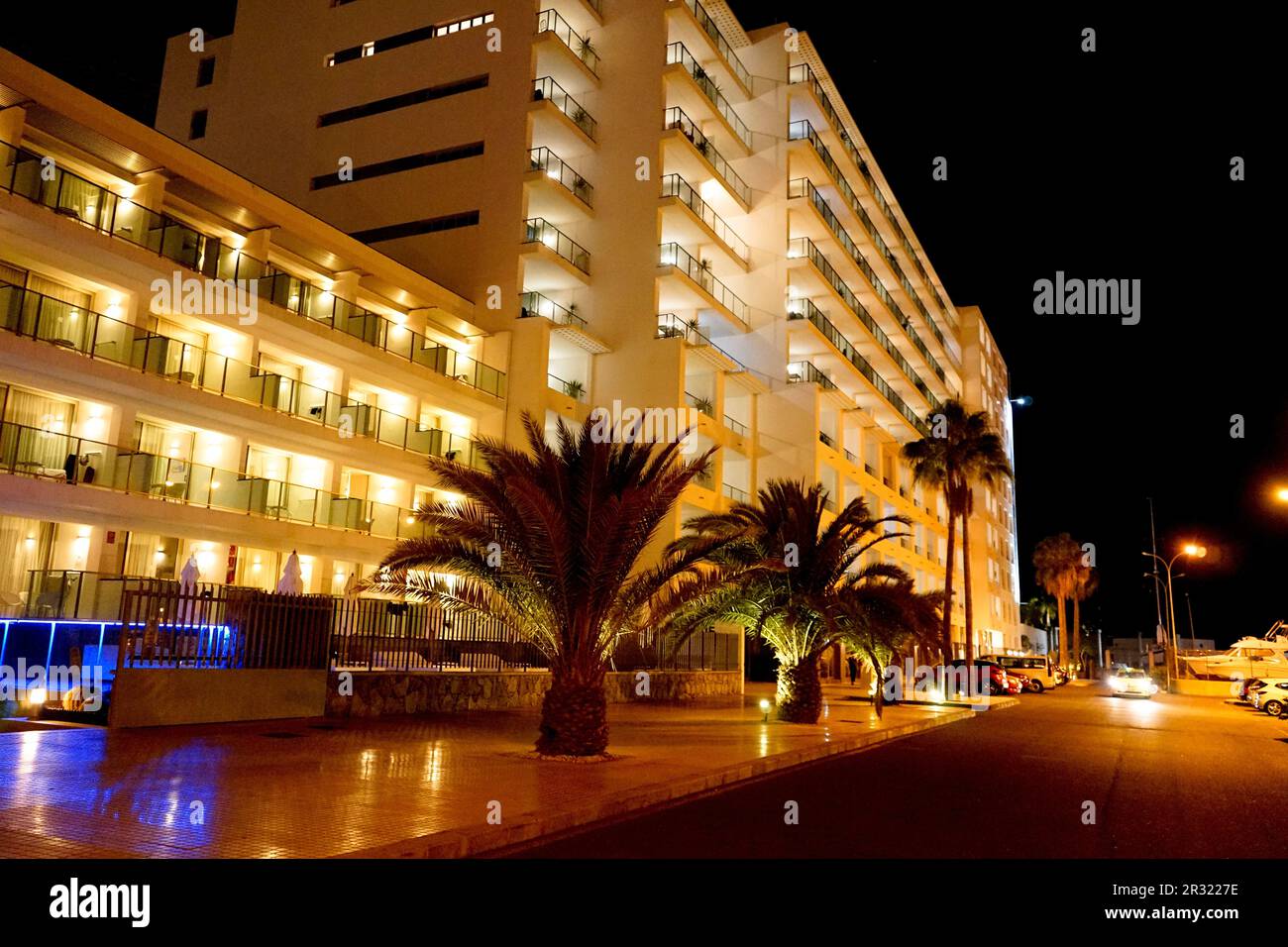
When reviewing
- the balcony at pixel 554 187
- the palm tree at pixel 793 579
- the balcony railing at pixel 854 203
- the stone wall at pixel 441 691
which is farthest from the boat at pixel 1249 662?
the balcony at pixel 554 187

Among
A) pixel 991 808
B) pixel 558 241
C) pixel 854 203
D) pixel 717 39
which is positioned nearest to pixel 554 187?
pixel 558 241

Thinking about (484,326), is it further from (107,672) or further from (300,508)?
(107,672)

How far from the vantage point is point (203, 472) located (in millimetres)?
22953

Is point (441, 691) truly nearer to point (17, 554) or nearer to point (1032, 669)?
point (17, 554)

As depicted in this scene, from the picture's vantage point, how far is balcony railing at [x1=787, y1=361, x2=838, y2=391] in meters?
45.0

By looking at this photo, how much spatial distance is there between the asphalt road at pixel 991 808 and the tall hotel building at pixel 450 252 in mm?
16192

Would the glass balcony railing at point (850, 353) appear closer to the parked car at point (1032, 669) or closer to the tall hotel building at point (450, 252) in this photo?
the tall hotel building at point (450, 252)

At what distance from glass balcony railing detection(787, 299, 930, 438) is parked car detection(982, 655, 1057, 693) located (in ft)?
41.5

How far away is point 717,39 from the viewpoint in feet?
140

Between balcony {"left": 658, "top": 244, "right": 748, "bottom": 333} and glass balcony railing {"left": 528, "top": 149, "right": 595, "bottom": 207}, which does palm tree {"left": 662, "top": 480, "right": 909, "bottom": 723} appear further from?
glass balcony railing {"left": 528, "top": 149, "right": 595, "bottom": 207}

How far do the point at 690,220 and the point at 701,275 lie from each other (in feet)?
11.7

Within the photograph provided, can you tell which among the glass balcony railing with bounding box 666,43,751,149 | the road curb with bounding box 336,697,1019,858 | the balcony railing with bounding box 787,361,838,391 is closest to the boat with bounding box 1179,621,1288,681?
the balcony railing with bounding box 787,361,838,391

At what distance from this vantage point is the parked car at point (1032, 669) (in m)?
45.5
